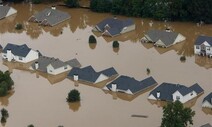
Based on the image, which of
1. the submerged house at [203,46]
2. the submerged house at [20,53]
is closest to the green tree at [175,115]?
the submerged house at [203,46]

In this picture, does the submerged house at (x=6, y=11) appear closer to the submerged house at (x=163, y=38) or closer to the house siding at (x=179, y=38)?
the submerged house at (x=163, y=38)

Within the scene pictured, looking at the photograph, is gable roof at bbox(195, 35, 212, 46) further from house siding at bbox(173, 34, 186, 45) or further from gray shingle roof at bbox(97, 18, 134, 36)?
gray shingle roof at bbox(97, 18, 134, 36)

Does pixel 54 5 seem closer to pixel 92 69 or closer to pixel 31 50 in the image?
pixel 31 50

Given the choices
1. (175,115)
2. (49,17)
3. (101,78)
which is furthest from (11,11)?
(175,115)

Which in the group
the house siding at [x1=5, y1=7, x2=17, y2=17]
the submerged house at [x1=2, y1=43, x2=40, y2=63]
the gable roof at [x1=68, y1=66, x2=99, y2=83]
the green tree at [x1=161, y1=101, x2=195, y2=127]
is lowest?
the house siding at [x1=5, y1=7, x2=17, y2=17]

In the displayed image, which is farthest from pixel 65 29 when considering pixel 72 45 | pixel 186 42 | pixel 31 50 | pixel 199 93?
pixel 199 93

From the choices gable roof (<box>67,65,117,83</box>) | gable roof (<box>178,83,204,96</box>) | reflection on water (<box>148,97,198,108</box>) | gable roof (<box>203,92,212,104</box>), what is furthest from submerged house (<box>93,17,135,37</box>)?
gable roof (<box>203,92,212,104</box>)

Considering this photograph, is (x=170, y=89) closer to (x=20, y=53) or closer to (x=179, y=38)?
(x=179, y=38)
